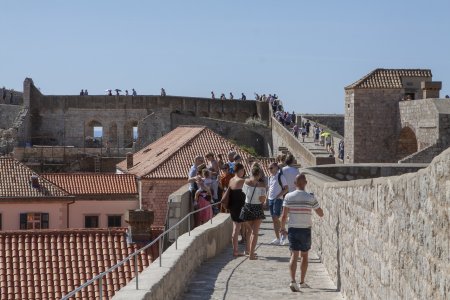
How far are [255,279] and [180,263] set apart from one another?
1638 mm

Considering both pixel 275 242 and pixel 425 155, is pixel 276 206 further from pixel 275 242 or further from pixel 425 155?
pixel 425 155

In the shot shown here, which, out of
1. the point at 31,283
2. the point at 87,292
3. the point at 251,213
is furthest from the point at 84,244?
the point at 251,213

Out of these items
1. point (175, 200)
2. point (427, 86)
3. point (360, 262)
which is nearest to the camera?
point (360, 262)

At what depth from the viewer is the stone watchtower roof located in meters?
35.0

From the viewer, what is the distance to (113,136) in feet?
220

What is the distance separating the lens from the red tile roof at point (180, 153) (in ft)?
119

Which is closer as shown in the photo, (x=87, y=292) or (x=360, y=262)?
(x=360, y=262)

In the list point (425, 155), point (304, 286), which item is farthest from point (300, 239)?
point (425, 155)

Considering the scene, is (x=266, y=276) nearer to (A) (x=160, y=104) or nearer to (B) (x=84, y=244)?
(B) (x=84, y=244)

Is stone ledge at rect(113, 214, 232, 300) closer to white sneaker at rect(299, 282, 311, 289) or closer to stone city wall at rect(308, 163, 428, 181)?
white sneaker at rect(299, 282, 311, 289)

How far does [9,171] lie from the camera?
40.2 metres

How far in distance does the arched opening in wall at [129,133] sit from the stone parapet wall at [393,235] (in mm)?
55386

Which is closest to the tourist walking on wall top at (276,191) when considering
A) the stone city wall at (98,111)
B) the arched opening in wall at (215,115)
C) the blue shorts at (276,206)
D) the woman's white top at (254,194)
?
the blue shorts at (276,206)

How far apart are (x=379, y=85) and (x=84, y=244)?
19304mm
